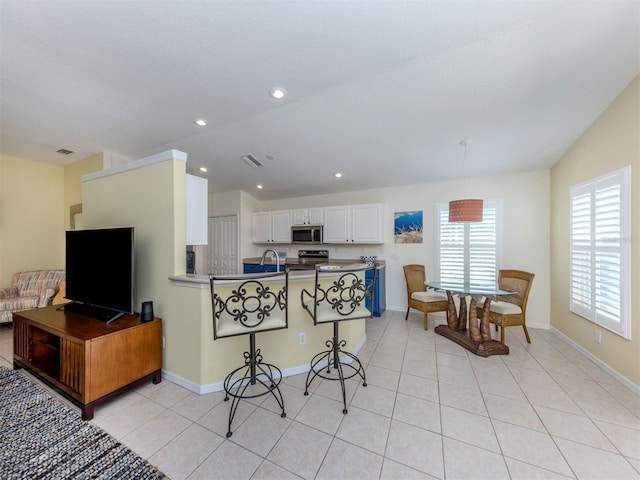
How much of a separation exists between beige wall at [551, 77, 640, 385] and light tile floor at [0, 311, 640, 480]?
304 millimetres

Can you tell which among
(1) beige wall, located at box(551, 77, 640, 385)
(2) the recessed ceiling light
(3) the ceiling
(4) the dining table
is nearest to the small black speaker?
(3) the ceiling

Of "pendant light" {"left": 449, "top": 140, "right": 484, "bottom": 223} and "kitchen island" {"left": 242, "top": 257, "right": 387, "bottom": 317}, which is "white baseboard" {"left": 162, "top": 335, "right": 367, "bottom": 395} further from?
"pendant light" {"left": 449, "top": 140, "right": 484, "bottom": 223}

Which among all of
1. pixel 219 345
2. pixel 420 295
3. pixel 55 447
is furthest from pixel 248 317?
pixel 420 295

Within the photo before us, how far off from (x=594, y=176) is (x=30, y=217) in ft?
26.7

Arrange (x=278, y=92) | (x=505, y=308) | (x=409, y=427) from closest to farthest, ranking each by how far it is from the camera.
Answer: (x=409, y=427) < (x=278, y=92) < (x=505, y=308)

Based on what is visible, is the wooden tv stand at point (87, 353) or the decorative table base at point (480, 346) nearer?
the wooden tv stand at point (87, 353)

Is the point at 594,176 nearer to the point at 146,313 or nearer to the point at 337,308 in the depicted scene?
the point at 337,308

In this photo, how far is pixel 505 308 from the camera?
10.5ft

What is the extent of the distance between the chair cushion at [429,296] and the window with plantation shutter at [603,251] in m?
1.48

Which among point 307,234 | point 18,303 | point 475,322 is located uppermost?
point 307,234

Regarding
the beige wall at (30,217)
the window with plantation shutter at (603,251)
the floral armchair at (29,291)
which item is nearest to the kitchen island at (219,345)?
the window with plantation shutter at (603,251)

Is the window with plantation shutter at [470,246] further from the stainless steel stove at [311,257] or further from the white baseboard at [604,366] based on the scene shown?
the stainless steel stove at [311,257]

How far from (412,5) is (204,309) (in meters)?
2.64

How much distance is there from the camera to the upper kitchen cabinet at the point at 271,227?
5242mm
